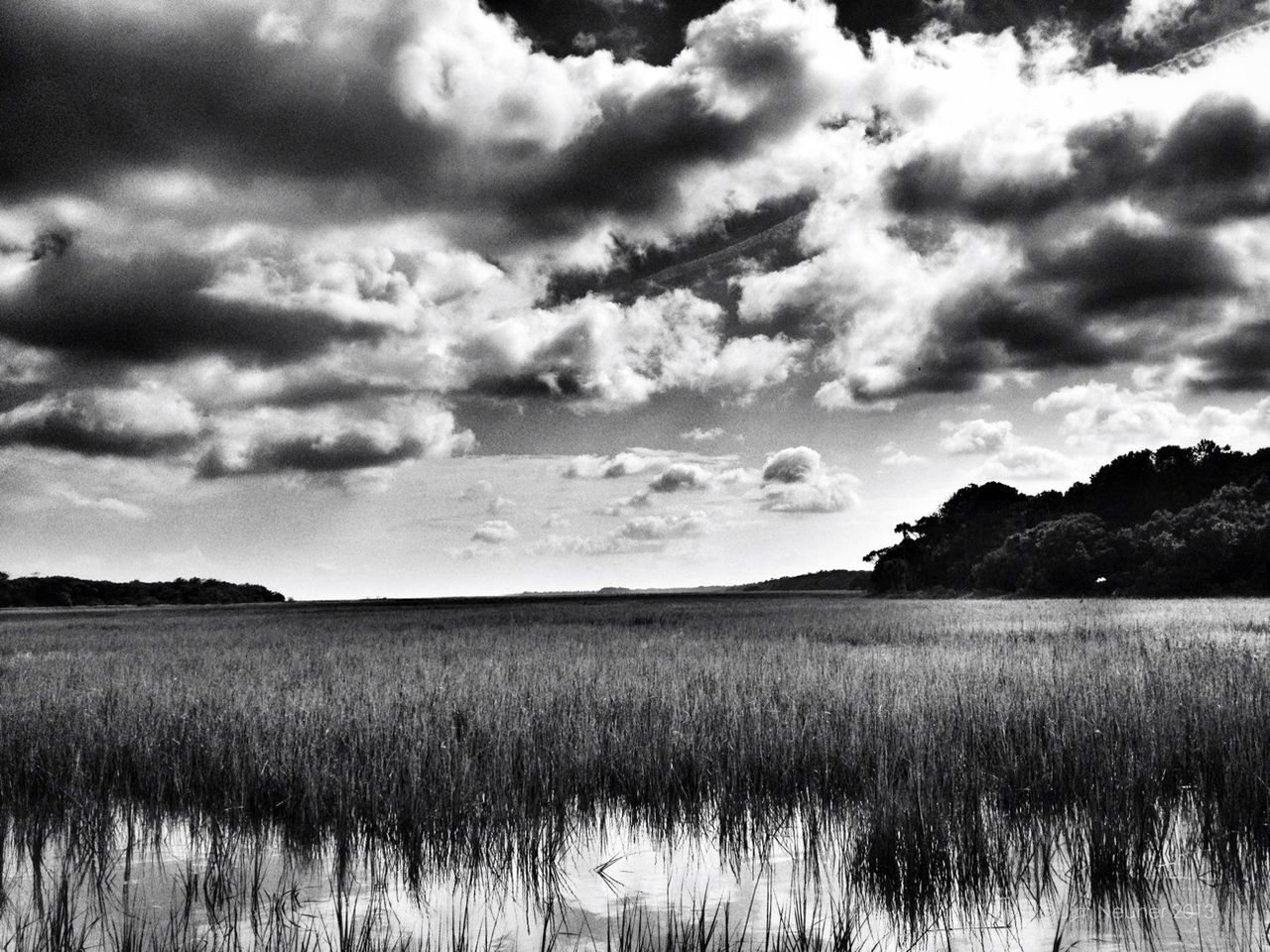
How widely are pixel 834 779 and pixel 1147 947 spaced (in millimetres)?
2712

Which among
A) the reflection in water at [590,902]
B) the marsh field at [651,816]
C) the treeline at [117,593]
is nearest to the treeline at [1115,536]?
the marsh field at [651,816]

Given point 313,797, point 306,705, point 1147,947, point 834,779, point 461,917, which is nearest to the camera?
point 1147,947

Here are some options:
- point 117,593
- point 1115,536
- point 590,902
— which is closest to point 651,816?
point 590,902

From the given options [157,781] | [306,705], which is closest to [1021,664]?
[306,705]

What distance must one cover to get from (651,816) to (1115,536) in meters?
64.0

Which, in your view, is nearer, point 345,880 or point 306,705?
point 345,880

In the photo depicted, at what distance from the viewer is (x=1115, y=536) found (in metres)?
59.2

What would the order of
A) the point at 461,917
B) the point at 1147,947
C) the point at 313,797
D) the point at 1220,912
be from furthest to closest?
the point at 313,797 < the point at 461,917 < the point at 1220,912 < the point at 1147,947

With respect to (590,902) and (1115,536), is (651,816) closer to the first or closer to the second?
(590,902)

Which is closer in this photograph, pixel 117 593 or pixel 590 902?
pixel 590 902

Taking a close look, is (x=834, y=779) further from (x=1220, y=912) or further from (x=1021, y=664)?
(x=1021, y=664)

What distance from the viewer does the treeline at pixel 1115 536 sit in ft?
165

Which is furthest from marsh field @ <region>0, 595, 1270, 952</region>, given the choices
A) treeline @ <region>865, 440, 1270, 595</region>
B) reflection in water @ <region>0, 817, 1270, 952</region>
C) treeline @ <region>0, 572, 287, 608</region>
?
treeline @ <region>0, 572, 287, 608</region>

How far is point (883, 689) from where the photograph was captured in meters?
9.36
